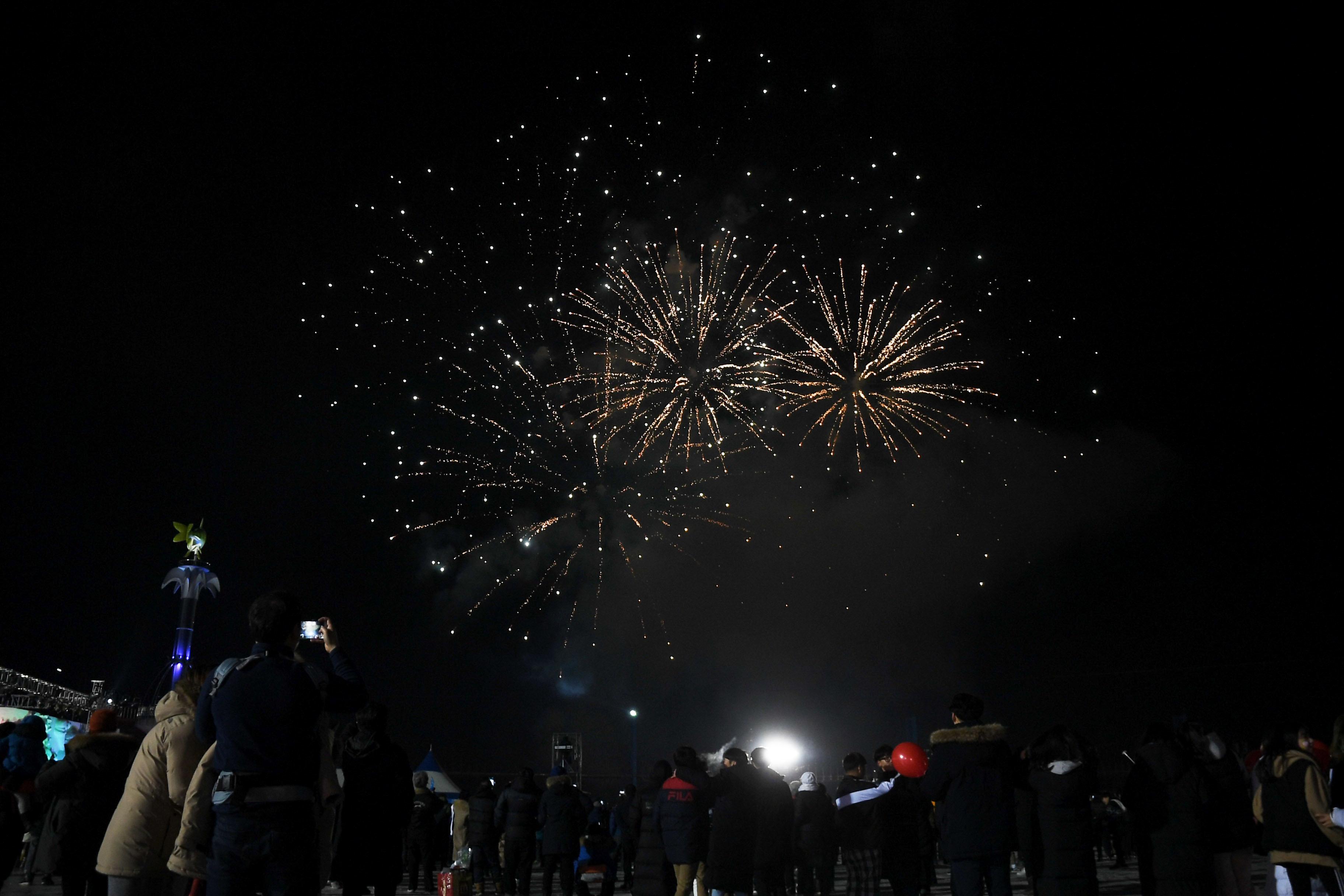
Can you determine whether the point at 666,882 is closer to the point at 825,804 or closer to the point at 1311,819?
the point at 825,804

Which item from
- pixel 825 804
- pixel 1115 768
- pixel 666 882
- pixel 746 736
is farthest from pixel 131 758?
pixel 746 736

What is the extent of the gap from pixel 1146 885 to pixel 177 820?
645 cm

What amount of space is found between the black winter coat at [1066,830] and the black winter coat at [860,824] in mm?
1794

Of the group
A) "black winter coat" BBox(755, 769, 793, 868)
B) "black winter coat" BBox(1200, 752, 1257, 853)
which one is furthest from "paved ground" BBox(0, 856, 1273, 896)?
"black winter coat" BBox(755, 769, 793, 868)

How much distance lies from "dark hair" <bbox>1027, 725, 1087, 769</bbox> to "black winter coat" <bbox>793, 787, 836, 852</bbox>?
3.73 metres

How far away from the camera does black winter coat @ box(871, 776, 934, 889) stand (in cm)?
839

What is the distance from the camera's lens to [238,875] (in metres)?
3.46

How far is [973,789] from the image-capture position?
21.0 feet

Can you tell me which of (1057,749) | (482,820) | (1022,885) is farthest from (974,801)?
(482,820)

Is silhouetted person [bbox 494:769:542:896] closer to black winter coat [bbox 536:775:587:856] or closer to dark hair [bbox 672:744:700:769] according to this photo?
black winter coat [bbox 536:775:587:856]

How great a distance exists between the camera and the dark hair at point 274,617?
12.5ft

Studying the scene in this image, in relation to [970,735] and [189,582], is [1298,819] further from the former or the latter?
[189,582]

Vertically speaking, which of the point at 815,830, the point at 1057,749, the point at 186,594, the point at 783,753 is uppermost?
the point at 186,594

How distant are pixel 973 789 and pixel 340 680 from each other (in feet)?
14.5
